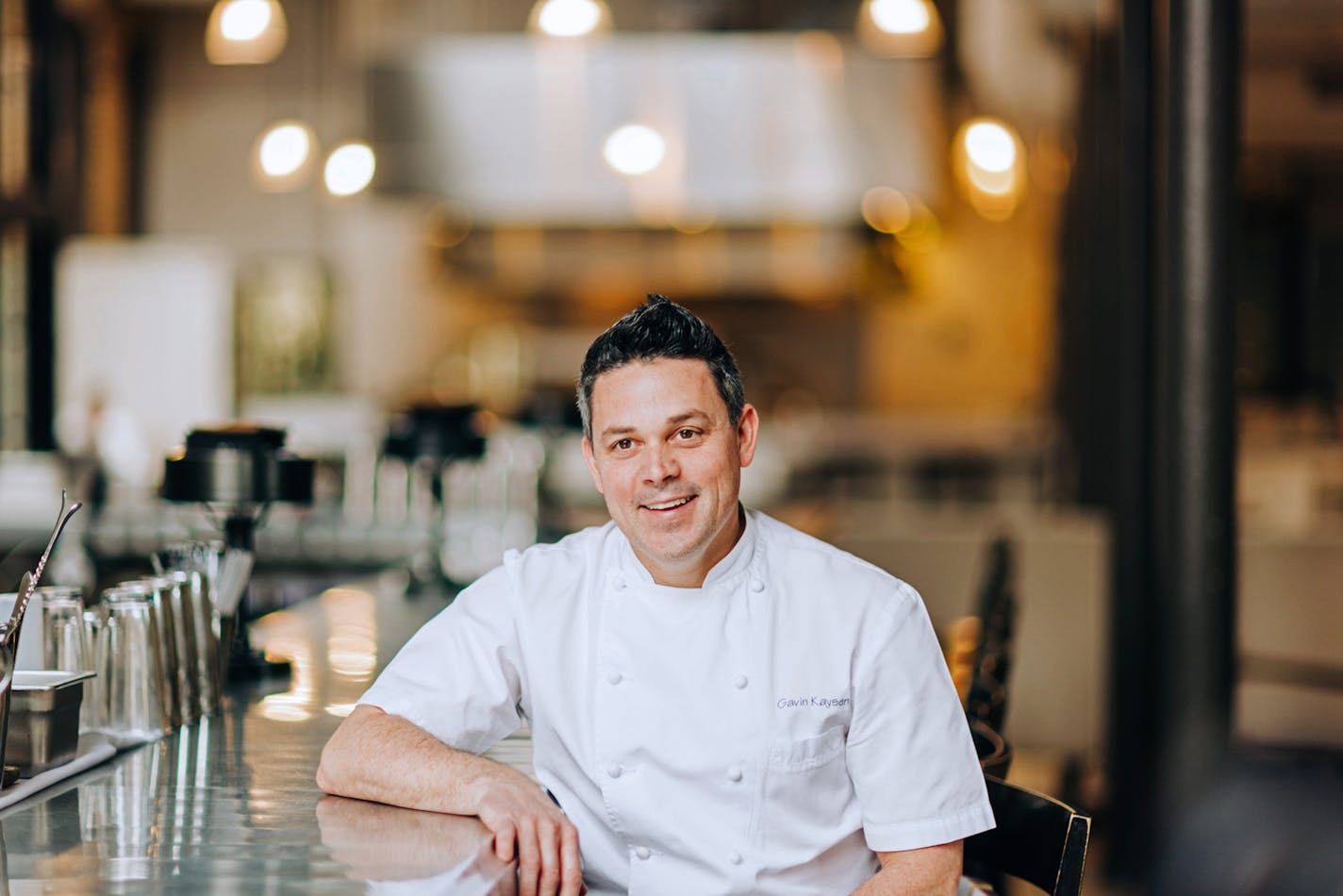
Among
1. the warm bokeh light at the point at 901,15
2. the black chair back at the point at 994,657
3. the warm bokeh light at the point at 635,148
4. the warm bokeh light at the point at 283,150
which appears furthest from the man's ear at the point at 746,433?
the warm bokeh light at the point at 635,148

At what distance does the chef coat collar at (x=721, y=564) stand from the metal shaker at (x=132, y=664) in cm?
70

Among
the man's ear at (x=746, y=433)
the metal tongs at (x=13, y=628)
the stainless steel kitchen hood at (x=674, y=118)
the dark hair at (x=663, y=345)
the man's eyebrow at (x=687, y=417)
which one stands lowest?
the metal tongs at (x=13, y=628)

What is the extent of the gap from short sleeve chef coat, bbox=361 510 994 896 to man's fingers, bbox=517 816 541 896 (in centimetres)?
18

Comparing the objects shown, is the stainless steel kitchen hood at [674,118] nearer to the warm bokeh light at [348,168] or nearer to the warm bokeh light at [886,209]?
the warm bokeh light at [886,209]

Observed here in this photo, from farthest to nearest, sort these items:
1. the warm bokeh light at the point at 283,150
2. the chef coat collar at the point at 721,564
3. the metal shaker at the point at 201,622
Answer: the warm bokeh light at the point at 283,150, the metal shaker at the point at 201,622, the chef coat collar at the point at 721,564

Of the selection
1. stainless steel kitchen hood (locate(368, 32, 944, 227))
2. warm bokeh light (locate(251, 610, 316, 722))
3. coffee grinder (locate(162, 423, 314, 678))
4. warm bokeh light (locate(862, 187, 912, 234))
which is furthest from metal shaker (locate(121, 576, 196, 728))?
warm bokeh light (locate(862, 187, 912, 234))

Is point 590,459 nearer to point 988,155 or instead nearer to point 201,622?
point 201,622

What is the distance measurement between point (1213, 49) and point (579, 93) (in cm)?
550

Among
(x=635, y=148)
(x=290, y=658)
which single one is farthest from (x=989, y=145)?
(x=290, y=658)

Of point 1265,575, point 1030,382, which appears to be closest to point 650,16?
point 1030,382

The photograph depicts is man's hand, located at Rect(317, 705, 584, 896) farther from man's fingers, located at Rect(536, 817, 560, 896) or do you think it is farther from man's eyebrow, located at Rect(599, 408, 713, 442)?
man's eyebrow, located at Rect(599, 408, 713, 442)

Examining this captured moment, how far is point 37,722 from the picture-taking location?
1710 mm

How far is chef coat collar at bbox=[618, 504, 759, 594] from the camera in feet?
5.59

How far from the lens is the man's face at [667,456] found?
1.66 meters
